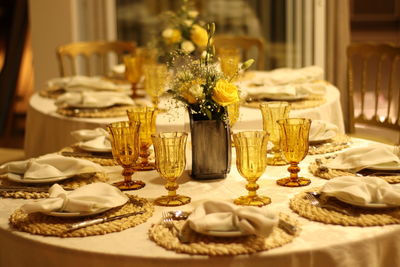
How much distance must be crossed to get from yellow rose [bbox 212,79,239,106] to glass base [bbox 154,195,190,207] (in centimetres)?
27

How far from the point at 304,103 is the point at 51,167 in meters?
1.27

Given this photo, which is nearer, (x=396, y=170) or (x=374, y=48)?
(x=396, y=170)

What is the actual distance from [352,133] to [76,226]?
2.41m

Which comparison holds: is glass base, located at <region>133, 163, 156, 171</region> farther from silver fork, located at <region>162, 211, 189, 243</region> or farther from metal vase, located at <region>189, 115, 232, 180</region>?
silver fork, located at <region>162, 211, 189, 243</region>

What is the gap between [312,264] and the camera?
4.35ft

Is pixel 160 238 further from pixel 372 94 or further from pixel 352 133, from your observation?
pixel 372 94

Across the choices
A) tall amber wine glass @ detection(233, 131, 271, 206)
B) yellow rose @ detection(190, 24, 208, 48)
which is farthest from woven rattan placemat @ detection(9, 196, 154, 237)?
yellow rose @ detection(190, 24, 208, 48)

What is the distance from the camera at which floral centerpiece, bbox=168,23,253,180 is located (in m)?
1.75

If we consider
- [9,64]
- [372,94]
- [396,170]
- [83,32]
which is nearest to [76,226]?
[396,170]

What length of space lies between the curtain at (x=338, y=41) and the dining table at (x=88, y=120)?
1.77 meters

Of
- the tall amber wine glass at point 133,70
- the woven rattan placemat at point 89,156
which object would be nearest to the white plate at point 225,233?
the woven rattan placemat at point 89,156

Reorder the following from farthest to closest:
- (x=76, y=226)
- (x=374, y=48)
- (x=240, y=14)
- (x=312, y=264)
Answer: (x=240, y=14), (x=374, y=48), (x=76, y=226), (x=312, y=264)

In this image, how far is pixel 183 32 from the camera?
340 cm

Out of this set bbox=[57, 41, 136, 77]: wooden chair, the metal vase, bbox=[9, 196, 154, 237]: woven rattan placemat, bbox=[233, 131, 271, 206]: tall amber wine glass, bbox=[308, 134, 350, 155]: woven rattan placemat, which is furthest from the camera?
bbox=[57, 41, 136, 77]: wooden chair
